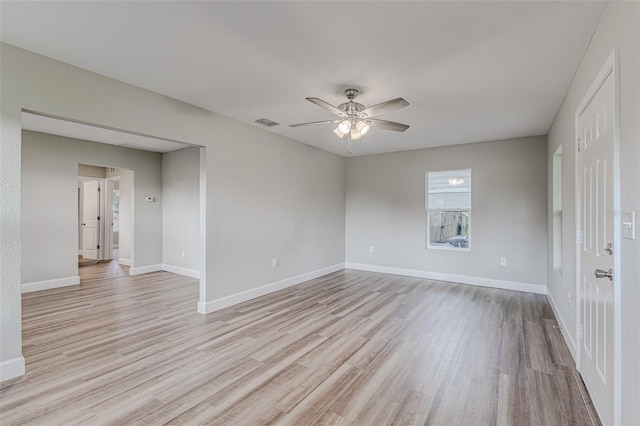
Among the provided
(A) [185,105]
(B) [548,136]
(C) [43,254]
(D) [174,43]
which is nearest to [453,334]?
(B) [548,136]

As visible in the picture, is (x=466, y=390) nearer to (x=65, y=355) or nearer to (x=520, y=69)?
(x=520, y=69)

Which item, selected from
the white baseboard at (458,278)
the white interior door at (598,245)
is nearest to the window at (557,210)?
the white baseboard at (458,278)

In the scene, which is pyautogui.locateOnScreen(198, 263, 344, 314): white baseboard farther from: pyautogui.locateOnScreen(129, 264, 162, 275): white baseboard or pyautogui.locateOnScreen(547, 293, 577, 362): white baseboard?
pyautogui.locateOnScreen(547, 293, 577, 362): white baseboard

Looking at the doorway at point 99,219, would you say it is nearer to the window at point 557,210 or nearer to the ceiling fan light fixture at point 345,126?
the ceiling fan light fixture at point 345,126

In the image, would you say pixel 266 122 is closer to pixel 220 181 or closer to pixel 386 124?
pixel 220 181

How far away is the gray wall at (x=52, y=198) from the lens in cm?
491

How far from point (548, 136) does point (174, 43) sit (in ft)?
16.8

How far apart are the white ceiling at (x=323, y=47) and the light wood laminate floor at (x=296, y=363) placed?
255cm

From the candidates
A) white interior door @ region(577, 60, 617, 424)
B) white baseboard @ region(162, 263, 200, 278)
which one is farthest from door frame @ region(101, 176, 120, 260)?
white interior door @ region(577, 60, 617, 424)

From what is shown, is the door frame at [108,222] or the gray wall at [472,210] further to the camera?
the door frame at [108,222]

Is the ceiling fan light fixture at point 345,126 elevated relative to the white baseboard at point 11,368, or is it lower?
elevated

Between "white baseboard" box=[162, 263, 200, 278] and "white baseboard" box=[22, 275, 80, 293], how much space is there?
4.94 ft

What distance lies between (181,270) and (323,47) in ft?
17.6

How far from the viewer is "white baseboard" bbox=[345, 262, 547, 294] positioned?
4.96 m
